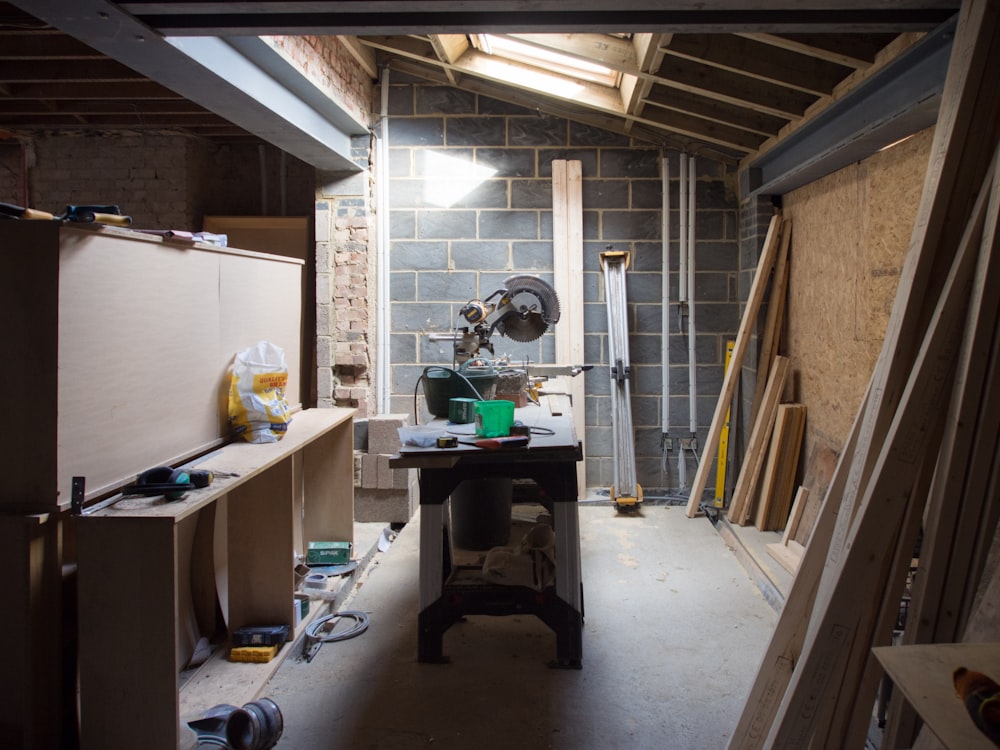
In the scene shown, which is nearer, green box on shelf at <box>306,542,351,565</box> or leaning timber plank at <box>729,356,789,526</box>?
green box on shelf at <box>306,542,351,565</box>

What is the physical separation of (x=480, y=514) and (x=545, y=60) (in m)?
2.83

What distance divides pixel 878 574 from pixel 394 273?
13.2 ft

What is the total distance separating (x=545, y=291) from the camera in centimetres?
409

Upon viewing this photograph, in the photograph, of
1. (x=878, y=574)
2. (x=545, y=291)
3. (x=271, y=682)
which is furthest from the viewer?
(x=545, y=291)

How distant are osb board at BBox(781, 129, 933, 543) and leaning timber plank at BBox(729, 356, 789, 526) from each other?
11 centimetres

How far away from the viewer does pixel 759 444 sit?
181 inches

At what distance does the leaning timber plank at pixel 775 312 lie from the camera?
4.66 metres

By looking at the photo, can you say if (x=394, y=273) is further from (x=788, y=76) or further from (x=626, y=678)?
(x=626, y=678)

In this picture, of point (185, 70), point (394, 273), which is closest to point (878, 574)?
point (185, 70)

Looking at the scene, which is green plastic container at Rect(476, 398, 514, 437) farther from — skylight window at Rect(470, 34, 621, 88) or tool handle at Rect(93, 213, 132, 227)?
skylight window at Rect(470, 34, 621, 88)

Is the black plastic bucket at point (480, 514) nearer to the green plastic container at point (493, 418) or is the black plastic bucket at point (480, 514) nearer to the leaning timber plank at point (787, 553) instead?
the green plastic container at point (493, 418)

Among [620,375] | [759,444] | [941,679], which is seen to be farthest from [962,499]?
[620,375]

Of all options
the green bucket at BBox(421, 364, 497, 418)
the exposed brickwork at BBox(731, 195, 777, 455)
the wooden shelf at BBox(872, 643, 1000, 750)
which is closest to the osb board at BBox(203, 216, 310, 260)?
the green bucket at BBox(421, 364, 497, 418)

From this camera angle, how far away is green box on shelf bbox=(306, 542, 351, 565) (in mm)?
3771
